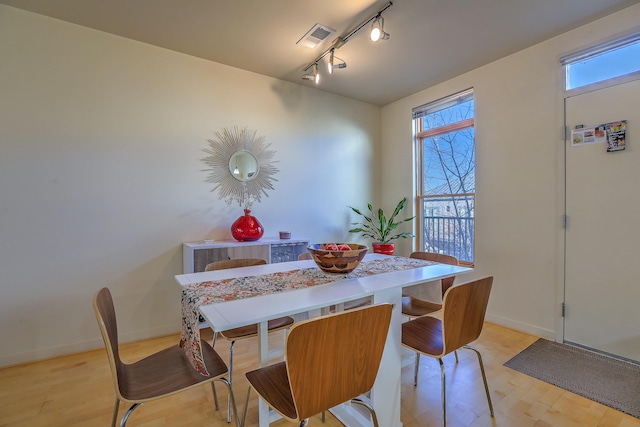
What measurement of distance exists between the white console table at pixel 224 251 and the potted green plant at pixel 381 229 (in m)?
1.27

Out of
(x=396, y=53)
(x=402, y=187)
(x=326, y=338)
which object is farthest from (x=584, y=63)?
Result: (x=326, y=338)

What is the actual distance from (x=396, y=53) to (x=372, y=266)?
7.15ft

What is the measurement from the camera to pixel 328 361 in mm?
975

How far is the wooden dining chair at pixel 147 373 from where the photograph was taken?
3.54 ft

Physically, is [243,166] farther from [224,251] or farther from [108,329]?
[108,329]

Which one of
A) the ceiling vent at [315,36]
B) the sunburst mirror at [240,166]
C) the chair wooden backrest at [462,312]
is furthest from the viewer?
the sunburst mirror at [240,166]

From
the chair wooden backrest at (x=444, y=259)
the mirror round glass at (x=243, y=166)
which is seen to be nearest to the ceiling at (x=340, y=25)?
the mirror round glass at (x=243, y=166)

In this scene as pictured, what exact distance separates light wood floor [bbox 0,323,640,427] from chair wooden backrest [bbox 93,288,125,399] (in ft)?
2.01

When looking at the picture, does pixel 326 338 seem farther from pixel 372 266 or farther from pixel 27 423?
pixel 27 423

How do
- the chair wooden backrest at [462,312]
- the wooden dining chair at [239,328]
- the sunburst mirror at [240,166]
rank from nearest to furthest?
the chair wooden backrest at [462,312] → the wooden dining chair at [239,328] → the sunburst mirror at [240,166]

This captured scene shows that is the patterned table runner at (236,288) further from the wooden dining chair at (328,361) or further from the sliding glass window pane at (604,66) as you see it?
the sliding glass window pane at (604,66)

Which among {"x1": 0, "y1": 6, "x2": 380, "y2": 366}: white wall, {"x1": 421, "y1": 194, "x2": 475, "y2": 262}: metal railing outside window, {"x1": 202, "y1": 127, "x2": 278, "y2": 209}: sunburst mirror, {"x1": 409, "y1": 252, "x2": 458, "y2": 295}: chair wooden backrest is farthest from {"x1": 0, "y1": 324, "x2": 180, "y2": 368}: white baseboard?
{"x1": 421, "y1": 194, "x2": 475, "y2": 262}: metal railing outside window

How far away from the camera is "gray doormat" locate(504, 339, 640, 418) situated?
5.77ft

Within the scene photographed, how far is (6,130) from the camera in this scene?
85.7 inches
